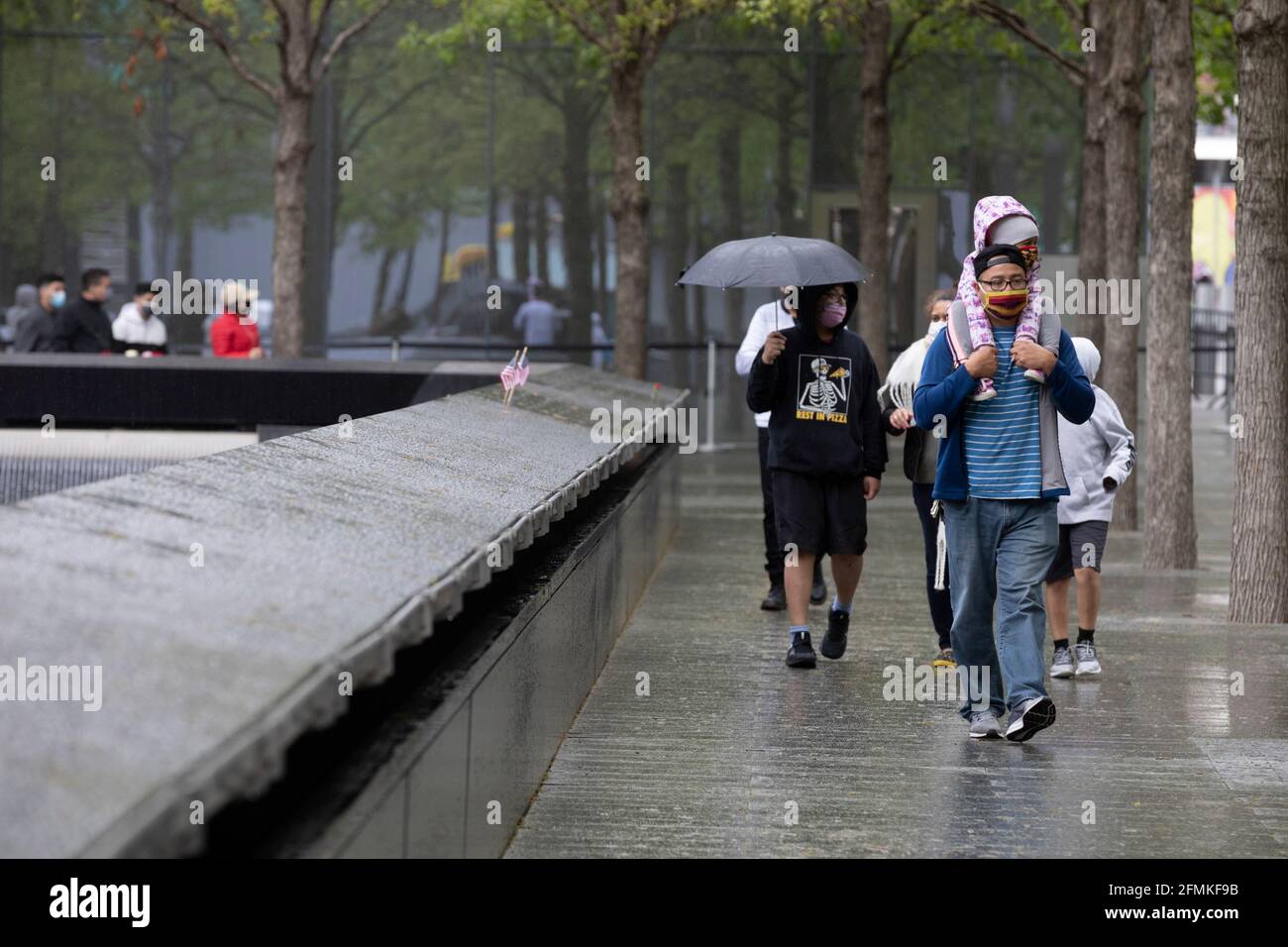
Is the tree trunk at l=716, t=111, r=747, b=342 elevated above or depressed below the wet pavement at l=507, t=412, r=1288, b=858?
above

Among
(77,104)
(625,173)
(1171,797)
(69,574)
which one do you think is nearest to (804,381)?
(1171,797)

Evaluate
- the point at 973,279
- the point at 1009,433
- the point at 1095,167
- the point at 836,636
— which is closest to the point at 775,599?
the point at 836,636

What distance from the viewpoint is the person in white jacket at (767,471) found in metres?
11.5

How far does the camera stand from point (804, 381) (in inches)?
383

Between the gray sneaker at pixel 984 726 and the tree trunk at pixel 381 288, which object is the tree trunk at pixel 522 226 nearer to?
the tree trunk at pixel 381 288

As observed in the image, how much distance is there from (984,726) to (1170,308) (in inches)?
260

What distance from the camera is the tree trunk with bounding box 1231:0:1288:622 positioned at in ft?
37.9

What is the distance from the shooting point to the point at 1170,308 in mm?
13844

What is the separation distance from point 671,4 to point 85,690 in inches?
676

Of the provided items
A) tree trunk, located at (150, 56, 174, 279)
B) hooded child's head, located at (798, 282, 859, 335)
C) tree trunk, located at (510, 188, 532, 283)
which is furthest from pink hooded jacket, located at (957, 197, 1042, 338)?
tree trunk, located at (150, 56, 174, 279)

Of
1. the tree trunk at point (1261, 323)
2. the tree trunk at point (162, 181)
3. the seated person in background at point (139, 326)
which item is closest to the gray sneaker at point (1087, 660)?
the tree trunk at point (1261, 323)

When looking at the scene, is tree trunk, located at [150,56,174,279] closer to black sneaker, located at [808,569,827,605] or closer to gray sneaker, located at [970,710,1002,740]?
black sneaker, located at [808,569,827,605]

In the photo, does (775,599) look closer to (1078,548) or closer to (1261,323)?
(1078,548)

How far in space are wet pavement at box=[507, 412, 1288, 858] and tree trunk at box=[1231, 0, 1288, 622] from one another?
36 cm
